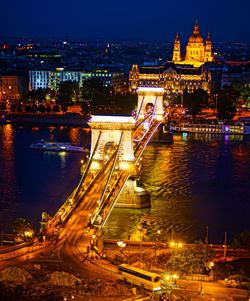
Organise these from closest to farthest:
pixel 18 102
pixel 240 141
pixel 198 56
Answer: pixel 240 141 < pixel 18 102 < pixel 198 56

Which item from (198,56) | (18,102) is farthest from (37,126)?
(198,56)

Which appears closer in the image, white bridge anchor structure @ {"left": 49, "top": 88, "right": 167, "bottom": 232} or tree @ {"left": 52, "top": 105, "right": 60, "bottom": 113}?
white bridge anchor structure @ {"left": 49, "top": 88, "right": 167, "bottom": 232}

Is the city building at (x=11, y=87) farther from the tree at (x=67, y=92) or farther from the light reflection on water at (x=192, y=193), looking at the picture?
the light reflection on water at (x=192, y=193)

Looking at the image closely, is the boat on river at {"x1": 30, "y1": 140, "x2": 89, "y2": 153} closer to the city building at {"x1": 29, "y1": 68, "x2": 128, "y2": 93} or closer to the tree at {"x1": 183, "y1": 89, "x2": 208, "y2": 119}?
the tree at {"x1": 183, "y1": 89, "x2": 208, "y2": 119}

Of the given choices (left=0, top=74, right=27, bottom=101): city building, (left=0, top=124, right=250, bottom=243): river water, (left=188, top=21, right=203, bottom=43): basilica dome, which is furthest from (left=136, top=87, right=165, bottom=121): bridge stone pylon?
(left=188, top=21, right=203, bottom=43): basilica dome

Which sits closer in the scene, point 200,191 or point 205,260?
point 205,260

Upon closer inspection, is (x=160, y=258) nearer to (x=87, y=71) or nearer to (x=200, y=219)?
(x=200, y=219)

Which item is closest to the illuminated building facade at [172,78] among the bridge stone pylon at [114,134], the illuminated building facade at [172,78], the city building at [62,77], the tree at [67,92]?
the illuminated building facade at [172,78]
